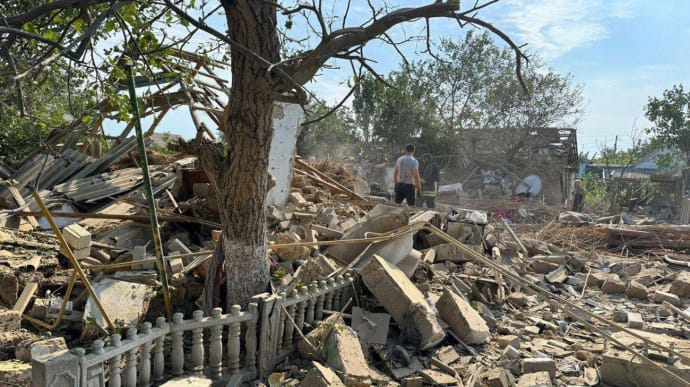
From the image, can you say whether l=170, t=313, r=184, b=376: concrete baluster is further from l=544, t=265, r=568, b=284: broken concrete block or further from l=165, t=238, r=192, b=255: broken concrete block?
l=544, t=265, r=568, b=284: broken concrete block

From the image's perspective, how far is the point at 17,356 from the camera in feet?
13.7

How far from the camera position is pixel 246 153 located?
419 centimetres

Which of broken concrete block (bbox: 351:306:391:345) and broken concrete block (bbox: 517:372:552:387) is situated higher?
broken concrete block (bbox: 351:306:391:345)

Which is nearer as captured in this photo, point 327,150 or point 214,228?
point 214,228

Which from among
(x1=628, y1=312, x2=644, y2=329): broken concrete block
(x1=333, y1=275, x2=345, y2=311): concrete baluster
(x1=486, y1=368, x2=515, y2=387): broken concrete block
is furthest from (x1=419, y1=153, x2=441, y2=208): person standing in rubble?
(x1=486, y1=368, x2=515, y2=387): broken concrete block

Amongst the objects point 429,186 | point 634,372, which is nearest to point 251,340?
point 634,372

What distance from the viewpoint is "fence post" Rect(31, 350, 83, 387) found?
2.74m

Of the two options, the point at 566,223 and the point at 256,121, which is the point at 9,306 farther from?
the point at 566,223

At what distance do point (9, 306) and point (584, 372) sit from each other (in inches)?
232

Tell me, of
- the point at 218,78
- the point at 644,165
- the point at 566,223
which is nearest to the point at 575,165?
the point at 566,223

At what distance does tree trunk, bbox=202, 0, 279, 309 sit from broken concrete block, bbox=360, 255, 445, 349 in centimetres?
127

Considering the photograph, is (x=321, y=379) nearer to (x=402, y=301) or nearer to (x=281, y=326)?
(x=281, y=326)

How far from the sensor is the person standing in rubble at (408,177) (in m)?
10.1

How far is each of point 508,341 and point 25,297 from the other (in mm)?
5119
